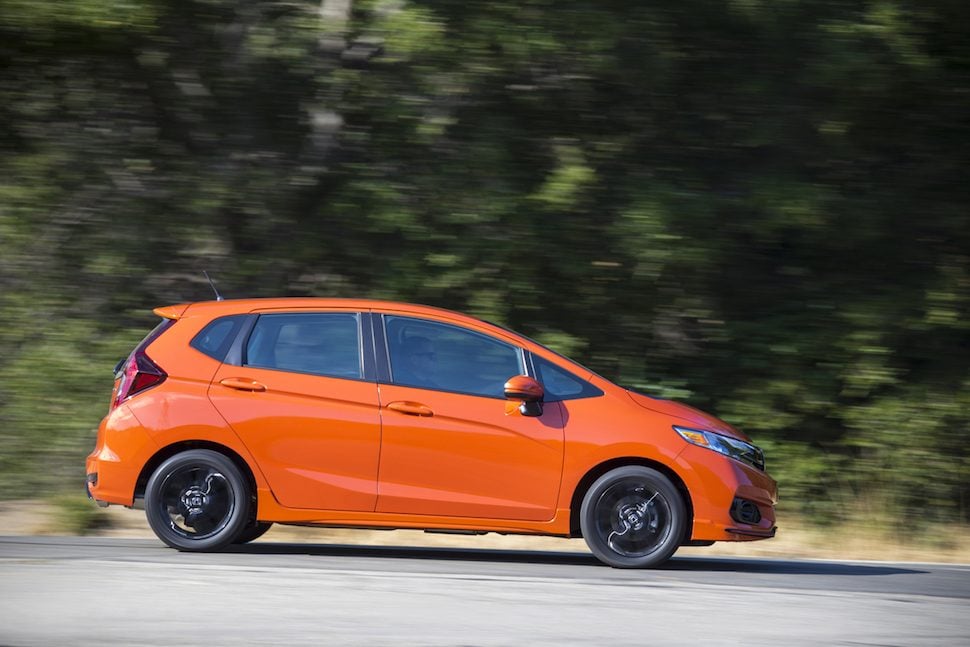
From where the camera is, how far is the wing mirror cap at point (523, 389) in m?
7.61

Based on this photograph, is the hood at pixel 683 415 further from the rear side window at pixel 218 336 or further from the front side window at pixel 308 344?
the rear side window at pixel 218 336

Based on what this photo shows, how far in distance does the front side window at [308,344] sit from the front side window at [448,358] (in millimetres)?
249

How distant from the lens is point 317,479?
7801 millimetres

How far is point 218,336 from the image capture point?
811 centimetres

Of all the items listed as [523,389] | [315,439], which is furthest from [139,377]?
[523,389]

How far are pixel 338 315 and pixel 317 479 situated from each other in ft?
3.49

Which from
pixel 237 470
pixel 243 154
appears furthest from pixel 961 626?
pixel 243 154

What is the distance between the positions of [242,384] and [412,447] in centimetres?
114

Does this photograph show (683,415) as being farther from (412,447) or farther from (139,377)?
(139,377)

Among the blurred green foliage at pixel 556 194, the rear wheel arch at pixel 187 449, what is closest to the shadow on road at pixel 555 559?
the rear wheel arch at pixel 187 449

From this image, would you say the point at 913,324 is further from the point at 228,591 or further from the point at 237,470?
the point at 228,591

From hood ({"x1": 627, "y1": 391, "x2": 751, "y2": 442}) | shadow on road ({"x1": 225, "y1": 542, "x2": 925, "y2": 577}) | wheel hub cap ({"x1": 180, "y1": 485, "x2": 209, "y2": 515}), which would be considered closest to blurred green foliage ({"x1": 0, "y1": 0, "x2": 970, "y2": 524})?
shadow on road ({"x1": 225, "y1": 542, "x2": 925, "y2": 577})

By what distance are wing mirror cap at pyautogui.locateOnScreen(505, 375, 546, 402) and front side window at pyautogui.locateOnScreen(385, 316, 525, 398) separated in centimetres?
20

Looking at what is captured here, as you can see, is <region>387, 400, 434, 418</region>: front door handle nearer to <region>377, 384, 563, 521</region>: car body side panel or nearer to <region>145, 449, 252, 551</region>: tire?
<region>377, 384, 563, 521</region>: car body side panel
